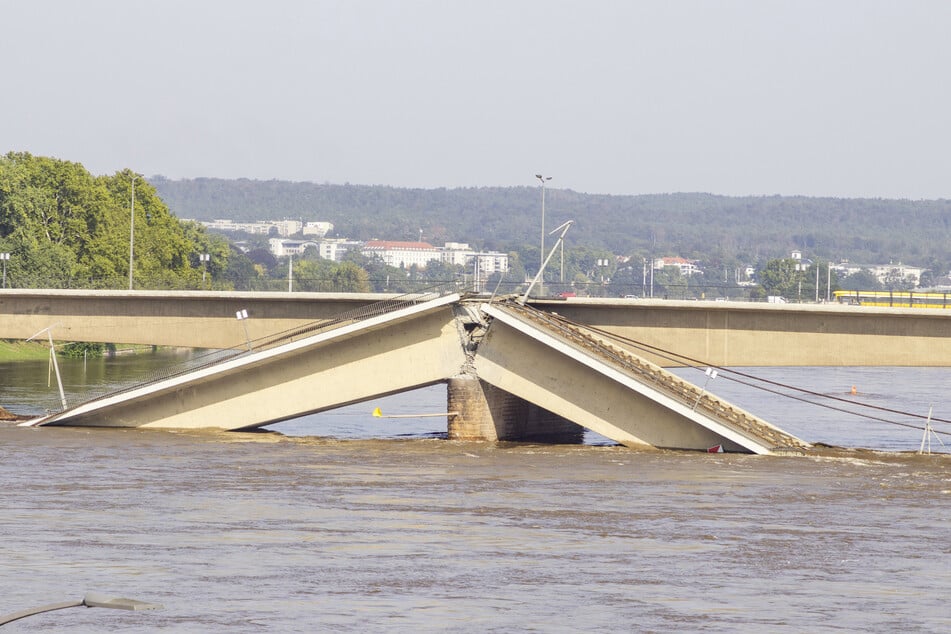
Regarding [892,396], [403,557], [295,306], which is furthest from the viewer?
[892,396]

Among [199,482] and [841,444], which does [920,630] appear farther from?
[841,444]

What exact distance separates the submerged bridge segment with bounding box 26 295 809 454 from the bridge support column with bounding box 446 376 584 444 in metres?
0.05

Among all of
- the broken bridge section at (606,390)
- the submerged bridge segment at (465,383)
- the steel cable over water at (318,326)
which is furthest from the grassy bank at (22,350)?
the broken bridge section at (606,390)

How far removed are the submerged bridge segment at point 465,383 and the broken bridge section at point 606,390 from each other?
46 millimetres

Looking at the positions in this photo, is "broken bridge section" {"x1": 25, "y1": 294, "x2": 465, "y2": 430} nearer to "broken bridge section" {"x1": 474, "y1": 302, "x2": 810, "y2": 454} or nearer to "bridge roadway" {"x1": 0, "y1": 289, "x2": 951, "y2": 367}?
"broken bridge section" {"x1": 474, "y1": 302, "x2": 810, "y2": 454}

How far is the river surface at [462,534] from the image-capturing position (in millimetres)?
26844

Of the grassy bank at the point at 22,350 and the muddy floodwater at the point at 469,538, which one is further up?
the muddy floodwater at the point at 469,538

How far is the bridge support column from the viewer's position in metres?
54.7

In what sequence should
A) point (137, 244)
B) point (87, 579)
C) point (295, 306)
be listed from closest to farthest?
A: point (87, 579)
point (295, 306)
point (137, 244)

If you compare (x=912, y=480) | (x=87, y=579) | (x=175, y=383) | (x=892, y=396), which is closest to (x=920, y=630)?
(x=87, y=579)

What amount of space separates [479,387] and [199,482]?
45.0 feet

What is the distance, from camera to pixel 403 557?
32.0 m

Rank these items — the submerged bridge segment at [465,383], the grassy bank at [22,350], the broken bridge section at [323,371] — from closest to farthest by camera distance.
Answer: the submerged bridge segment at [465,383] < the broken bridge section at [323,371] < the grassy bank at [22,350]

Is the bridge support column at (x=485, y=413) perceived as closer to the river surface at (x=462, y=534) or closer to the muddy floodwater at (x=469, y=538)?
the river surface at (x=462, y=534)
